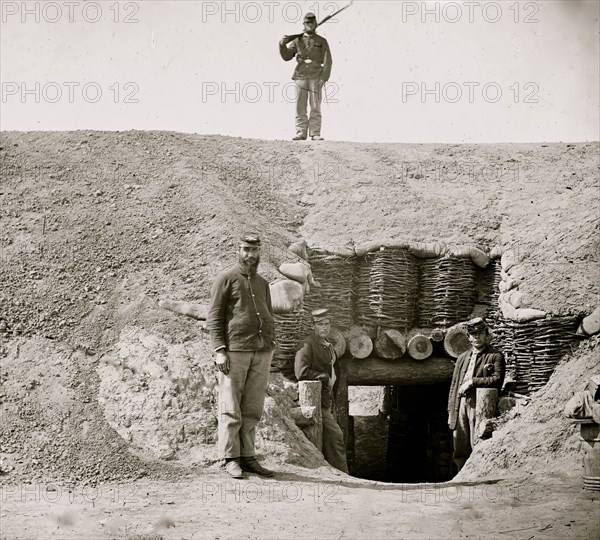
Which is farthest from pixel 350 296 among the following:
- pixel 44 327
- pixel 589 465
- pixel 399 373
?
pixel 589 465

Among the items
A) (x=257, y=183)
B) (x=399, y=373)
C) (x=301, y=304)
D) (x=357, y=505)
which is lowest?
(x=357, y=505)

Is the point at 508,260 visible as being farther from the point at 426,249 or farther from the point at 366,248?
the point at 366,248

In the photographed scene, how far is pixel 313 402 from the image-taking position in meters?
9.81

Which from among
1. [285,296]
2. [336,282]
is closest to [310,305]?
[336,282]

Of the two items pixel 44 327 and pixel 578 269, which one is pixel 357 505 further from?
pixel 578 269

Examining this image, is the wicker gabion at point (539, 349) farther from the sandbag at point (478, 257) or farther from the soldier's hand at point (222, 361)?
the soldier's hand at point (222, 361)

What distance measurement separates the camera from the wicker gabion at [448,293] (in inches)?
475

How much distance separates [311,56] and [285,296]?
21.3 feet

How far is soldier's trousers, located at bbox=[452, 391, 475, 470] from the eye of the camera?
10070 millimetres

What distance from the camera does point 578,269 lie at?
36.5 feet

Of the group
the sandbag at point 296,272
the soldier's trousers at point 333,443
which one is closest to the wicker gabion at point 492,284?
the sandbag at point 296,272

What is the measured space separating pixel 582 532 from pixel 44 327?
5.95 meters

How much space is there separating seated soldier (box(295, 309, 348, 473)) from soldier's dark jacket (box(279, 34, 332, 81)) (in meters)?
6.58

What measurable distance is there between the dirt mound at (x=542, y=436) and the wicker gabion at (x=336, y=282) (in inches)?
113
